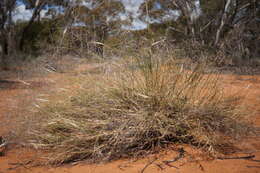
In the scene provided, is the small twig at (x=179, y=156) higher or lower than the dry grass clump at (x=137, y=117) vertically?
lower

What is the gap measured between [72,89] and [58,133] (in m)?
0.72

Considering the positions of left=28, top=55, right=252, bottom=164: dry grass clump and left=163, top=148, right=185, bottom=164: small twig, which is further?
left=28, top=55, right=252, bottom=164: dry grass clump

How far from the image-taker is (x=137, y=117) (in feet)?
6.89

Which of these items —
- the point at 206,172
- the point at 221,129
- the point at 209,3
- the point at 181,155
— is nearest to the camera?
the point at 206,172

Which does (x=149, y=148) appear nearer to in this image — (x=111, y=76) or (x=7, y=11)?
(x=111, y=76)

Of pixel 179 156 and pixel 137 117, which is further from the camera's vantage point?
pixel 137 117

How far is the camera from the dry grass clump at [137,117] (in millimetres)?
2072

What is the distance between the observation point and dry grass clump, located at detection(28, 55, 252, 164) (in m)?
2.07

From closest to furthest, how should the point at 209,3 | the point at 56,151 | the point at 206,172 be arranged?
1. the point at 206,172
2. the point at 56,151
3. the point at 209,3

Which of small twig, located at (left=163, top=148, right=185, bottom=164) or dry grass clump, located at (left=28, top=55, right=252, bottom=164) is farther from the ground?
dry grass clump, located at (left=28, top=55, right=252, bottom=164)

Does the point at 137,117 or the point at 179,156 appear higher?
the point at 137,117

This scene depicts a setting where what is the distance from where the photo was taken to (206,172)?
1727mm

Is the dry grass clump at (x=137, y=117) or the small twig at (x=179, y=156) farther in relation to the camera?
the dry grass clump at (x=137, y=117)

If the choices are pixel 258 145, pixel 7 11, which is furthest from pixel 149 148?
pixel 7 11
